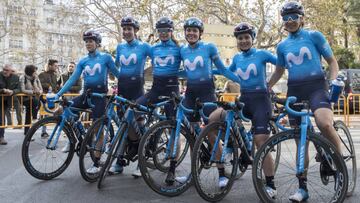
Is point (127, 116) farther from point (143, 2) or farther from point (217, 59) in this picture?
point (143, 2)

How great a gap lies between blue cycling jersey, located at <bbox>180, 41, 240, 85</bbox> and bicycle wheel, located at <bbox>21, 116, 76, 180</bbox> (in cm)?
185

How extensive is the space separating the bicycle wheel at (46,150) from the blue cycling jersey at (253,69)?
2426 millimetres

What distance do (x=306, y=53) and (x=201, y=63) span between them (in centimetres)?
135

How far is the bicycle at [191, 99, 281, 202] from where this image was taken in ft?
16.1

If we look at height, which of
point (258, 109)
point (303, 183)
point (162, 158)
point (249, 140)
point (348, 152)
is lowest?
point (303, 183)

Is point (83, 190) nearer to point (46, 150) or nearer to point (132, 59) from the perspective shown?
point (46, 150)

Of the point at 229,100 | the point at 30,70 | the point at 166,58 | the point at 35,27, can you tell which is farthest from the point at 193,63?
the point at 35,27

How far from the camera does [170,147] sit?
5348 millimetres

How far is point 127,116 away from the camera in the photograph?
5602 mm

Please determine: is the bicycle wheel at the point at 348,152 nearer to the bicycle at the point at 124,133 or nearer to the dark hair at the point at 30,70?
the bicycle at the point at 124,133

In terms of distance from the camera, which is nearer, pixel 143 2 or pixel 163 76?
pixel 163 76

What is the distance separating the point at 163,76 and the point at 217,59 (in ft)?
2.78

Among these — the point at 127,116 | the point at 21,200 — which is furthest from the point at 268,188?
the point at 21,200

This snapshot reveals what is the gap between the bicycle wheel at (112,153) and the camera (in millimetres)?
5320
